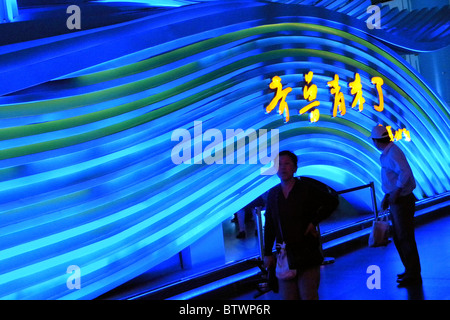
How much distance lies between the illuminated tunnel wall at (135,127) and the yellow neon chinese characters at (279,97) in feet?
0.38

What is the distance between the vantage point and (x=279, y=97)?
7398 mm

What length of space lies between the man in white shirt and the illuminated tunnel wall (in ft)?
7.28

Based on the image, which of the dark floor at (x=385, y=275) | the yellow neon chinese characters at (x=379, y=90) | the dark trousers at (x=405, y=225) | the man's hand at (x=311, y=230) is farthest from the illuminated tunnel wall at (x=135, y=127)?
the man's hand at (x=311, y=230)

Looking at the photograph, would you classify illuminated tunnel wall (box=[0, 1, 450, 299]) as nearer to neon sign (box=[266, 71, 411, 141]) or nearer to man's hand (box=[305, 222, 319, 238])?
neon sign (box=[266, 71, 411, 141])

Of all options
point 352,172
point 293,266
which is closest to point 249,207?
point 352,172

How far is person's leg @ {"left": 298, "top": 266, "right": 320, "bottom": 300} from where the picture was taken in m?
3.11

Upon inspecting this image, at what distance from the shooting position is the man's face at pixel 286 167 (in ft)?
10.5

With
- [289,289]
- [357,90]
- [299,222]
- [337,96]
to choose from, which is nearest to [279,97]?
[337,96]

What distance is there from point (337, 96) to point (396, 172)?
3.84m

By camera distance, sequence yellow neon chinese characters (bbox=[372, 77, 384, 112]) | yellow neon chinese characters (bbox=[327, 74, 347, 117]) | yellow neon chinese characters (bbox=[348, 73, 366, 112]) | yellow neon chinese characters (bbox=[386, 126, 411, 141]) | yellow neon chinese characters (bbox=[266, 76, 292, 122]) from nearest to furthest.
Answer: yellow neon chinese characters (bbox=[266, 76, 292, 122]) < yellow neon chinese characters (bbox=[327, 74, 347, 117]) < yellow neon chinese characters (bbox=[348, 73, 366, 112]) < yellow neon chinese characters (bbox=[372, 77, 384, 112]) < yellow neon chinese characters (bbox=[386, 126, 411, 141])

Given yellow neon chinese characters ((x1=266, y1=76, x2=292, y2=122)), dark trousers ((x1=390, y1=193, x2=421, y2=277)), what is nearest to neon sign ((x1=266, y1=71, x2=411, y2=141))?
yellow neon chinese characters ((x1=266, y1=76, x2=292, y2=122))

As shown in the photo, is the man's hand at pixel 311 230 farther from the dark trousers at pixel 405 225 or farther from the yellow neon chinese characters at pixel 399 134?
the yellow neon chinese characters at pixel 399 134

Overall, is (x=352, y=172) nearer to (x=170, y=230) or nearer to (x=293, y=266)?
(x=170, y=230)

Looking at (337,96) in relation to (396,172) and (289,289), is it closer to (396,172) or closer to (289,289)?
(396,172)
